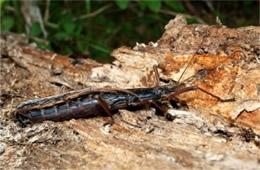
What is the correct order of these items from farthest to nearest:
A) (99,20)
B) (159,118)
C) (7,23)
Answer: (99,20)
(7,23)
(159,118)

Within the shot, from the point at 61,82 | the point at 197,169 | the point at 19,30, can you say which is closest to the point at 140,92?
the point at 61,82

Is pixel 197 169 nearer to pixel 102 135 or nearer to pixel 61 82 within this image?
pixel 102 135

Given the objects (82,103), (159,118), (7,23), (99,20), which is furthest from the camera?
(99,20)

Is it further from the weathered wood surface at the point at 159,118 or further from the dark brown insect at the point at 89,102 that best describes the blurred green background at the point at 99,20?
the dark brown insect at the point at 89,102

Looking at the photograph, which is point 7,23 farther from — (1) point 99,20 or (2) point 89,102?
(2) point 89,102

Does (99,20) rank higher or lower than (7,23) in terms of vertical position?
higher

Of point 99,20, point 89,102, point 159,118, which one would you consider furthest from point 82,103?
point 99,20

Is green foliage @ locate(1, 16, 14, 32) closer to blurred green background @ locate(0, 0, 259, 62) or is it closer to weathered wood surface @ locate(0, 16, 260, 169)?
blurred green background @ locate(0, 0, 259, 62)
